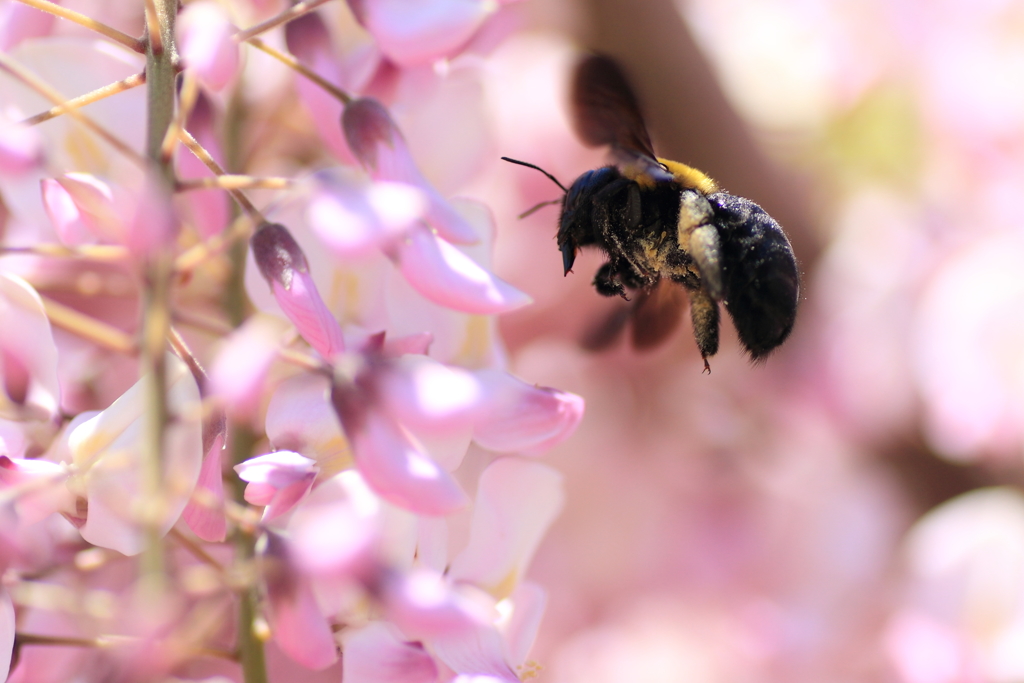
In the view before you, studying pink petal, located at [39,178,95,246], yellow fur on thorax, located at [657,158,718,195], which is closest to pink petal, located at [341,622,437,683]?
pink petal, located at [39,178,95,246]

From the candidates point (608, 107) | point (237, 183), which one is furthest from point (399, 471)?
point (608, 107)

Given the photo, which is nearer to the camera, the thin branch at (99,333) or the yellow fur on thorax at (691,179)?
the thin branch at (99,333)

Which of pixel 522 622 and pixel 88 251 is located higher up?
pixel 88 251

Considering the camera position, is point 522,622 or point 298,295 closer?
point 298,295

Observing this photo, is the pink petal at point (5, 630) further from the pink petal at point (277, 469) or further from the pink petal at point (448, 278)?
the pink petal at point (448, 278)


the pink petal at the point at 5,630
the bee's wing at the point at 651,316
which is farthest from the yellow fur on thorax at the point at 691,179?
the pink petal at the point at 5,630

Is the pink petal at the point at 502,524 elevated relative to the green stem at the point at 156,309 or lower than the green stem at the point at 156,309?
lower

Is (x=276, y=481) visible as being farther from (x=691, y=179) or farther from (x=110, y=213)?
(x=691, y=179)
